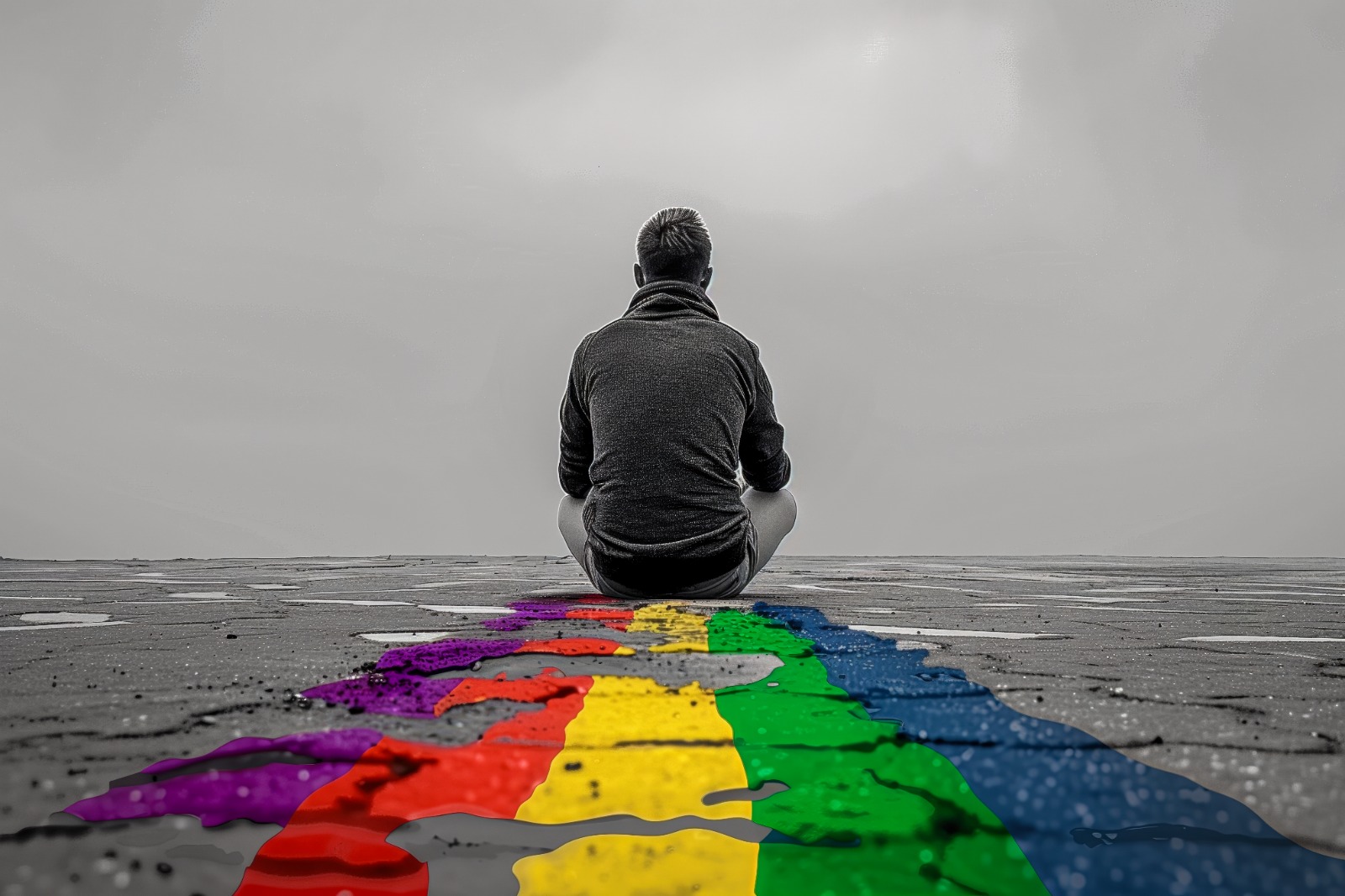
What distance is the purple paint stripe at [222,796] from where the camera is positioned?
42 cm

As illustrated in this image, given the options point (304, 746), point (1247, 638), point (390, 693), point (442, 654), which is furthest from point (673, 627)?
point (1247, 638)

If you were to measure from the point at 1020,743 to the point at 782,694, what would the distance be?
191 mm

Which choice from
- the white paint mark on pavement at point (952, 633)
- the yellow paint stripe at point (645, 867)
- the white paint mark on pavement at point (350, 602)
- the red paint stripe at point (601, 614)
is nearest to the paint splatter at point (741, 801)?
the yellow paint stripe at point (645, 867)

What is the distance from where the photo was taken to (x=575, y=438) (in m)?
1.64

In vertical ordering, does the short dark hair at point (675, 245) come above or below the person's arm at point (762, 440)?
above

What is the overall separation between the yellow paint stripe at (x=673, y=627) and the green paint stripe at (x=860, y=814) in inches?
10.5

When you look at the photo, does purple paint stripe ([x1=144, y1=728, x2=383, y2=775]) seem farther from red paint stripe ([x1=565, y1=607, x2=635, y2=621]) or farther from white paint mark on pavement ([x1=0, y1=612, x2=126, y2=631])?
white paint mark on pavement ([x1=0, y1=612, x2=126, y2=631])

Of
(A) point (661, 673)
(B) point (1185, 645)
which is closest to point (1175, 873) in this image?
(A) point (661, 673)

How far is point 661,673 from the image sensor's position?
2.41 feet

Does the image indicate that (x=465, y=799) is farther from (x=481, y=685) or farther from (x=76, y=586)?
(x=76, y=586)

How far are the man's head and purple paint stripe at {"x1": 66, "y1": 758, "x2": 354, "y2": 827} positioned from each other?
122 cm

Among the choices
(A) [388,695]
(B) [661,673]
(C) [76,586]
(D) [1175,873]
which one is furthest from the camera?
(C) [76,586]

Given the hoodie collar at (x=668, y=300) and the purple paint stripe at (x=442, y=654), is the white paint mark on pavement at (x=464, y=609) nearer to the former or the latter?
the purple paint stripe at (x=442, y=654)

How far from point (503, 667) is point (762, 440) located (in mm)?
927
